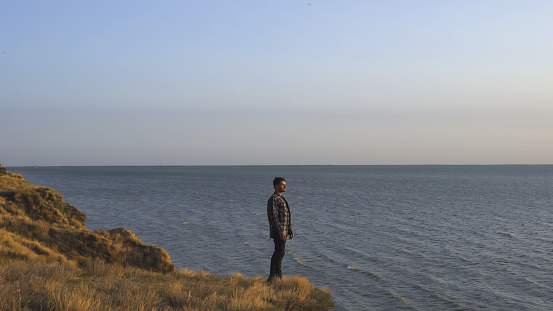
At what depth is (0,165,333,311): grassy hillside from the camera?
6791mm

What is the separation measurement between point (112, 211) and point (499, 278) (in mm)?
33197

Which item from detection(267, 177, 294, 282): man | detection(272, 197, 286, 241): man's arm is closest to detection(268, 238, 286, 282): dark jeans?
detection(267, 177, 294, 282): man

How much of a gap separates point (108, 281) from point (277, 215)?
3.77 m

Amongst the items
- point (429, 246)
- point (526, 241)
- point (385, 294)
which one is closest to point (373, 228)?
point (429, 246)

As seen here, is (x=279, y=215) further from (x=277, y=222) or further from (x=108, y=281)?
(x=108, y=281)

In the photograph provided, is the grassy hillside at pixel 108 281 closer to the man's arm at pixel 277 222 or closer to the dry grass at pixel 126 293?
the dry grass at pixel 126 293

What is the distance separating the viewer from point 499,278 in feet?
57.5

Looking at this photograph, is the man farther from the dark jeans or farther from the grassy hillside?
the grassy hillside

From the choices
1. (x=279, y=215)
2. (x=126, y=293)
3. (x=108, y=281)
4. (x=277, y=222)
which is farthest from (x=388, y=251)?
(x=126, y=293)

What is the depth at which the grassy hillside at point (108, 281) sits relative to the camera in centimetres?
679

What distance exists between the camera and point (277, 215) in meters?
10.5

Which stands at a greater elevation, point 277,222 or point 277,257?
point 277,222

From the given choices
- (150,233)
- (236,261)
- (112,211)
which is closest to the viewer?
(236,261)

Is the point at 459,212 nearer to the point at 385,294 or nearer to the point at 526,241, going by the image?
the point at 526,241
